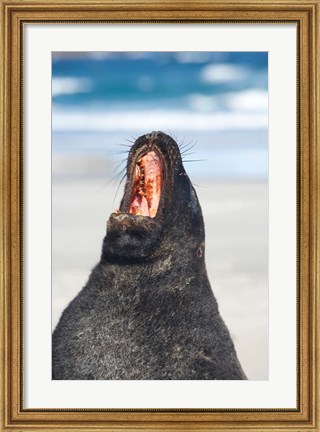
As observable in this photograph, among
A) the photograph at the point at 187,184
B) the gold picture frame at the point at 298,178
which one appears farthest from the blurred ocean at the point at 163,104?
the gold picture frame at the point at 298,178

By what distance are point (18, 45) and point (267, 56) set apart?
1.67 m

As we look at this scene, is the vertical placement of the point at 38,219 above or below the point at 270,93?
below

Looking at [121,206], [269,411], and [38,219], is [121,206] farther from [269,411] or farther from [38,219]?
[269,411]

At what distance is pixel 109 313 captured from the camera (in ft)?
19.4

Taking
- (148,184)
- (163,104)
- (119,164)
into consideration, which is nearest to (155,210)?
(148,184)

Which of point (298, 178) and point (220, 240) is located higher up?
point (298, 178)

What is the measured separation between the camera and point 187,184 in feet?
19.4

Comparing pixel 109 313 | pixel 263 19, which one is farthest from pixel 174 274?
pixel 263 19

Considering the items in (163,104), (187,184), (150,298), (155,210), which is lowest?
(150,298)

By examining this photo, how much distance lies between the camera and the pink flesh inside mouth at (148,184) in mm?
5926

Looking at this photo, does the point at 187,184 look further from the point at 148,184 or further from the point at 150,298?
the point at 150,298

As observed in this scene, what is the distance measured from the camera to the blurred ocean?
5.78m

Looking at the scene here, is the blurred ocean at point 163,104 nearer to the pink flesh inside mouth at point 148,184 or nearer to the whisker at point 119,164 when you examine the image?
the whisker at point 119,164

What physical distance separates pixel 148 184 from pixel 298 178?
3.36ft
